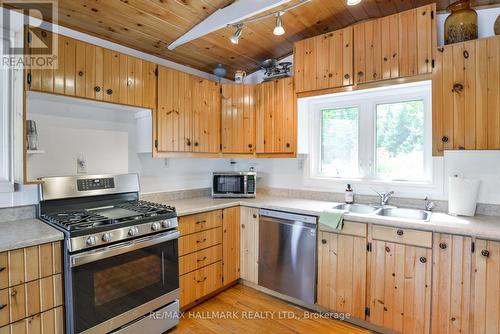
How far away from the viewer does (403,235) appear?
6.31ft

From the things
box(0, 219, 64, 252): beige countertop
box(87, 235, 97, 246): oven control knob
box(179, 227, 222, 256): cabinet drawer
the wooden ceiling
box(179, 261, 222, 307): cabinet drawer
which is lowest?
box(179, 261, 222, 307): cabinet drawer

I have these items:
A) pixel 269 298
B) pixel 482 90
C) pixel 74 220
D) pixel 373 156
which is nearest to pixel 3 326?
pixel 74 220

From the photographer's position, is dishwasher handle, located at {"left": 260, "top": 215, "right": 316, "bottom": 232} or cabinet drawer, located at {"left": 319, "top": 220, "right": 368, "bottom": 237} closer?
cabinet drawer, located at {"left": 319, "top": 220, "right": 368, "bottom": 237}

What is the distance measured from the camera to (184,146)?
2676 mm

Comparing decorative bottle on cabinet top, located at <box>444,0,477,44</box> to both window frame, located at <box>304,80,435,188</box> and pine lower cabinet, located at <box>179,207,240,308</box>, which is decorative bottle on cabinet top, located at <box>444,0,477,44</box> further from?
pine lower cabinet, located at <box>179,207,240,308</box>

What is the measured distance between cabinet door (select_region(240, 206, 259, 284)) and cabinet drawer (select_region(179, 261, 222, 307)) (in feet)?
0.96

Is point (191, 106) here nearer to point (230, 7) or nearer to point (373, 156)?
point (230, 7)

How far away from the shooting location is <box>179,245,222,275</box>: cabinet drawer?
2.32 meters

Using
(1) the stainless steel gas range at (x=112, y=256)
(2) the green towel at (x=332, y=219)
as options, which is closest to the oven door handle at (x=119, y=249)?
(1) the stainless steel gas range at (x=112, y=256)

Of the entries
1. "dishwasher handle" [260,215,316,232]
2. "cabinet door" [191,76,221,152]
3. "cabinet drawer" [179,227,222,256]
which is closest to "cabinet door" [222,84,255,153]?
"cabinet door" [191,76,221,152]

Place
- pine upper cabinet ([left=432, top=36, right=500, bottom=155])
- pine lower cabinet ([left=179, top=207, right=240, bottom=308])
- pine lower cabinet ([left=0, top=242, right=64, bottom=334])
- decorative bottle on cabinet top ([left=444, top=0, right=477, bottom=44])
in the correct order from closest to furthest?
pine lower cabinet ([left=0, top=242, right=64, bottom=334]) → pine upper cabinet ([left=432, top=36, right=500, bottom=155]) → decorative bottle on cabinet top ([left=444, top=0, right=477, bottom=44]) → pine lower cabinet ([left=179, top=207, right=240, bottom=308])

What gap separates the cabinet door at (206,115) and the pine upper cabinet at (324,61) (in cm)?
92

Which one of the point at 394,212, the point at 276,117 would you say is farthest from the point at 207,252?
the point at 394,212

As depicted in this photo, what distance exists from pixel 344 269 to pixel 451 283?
2.32 ft
